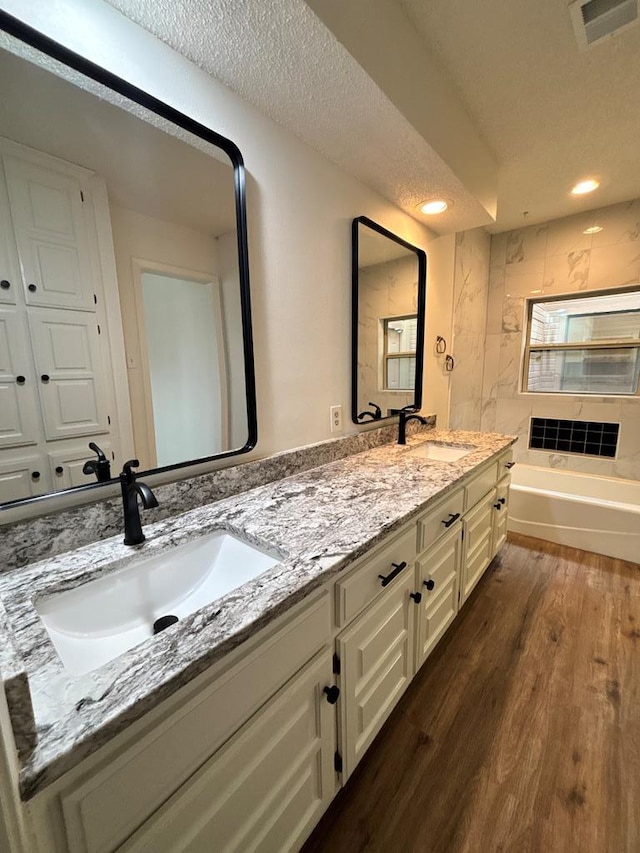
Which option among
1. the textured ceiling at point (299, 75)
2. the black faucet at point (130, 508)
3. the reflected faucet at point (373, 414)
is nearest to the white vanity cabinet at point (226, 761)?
the black faucet at point (130, 508)

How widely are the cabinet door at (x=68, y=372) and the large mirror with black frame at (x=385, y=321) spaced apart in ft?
3.79

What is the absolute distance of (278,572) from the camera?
76cm

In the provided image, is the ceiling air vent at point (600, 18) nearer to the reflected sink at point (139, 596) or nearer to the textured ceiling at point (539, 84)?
the textured ceiling at point (539, 84)

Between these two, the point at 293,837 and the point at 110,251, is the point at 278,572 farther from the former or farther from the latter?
the point at 110,251

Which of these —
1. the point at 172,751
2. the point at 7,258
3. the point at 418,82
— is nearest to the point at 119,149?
the point at 7,258

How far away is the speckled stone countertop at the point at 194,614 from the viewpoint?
1.37 ft

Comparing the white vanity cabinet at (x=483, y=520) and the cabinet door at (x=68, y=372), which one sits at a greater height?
the cabinet door at (x=68, y=372)

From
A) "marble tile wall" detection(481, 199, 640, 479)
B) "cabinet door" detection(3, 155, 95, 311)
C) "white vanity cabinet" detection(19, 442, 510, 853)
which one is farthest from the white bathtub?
"cabinet door" detection(3, 155, 95, 311)

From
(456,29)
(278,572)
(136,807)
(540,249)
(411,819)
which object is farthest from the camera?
(540,249)

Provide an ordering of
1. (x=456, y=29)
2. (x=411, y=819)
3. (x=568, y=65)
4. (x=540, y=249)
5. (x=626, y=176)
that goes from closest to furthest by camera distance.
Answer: (x=411, y=819), (x=456, y=29), (x=568, y=65), (x=626, y=176), (x=540, y=249)

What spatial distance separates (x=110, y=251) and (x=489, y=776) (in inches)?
77.2

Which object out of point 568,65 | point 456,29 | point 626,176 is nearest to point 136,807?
point 456,29

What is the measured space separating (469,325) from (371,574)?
269 cm

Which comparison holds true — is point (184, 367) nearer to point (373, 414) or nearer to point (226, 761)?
point (226, 761)
